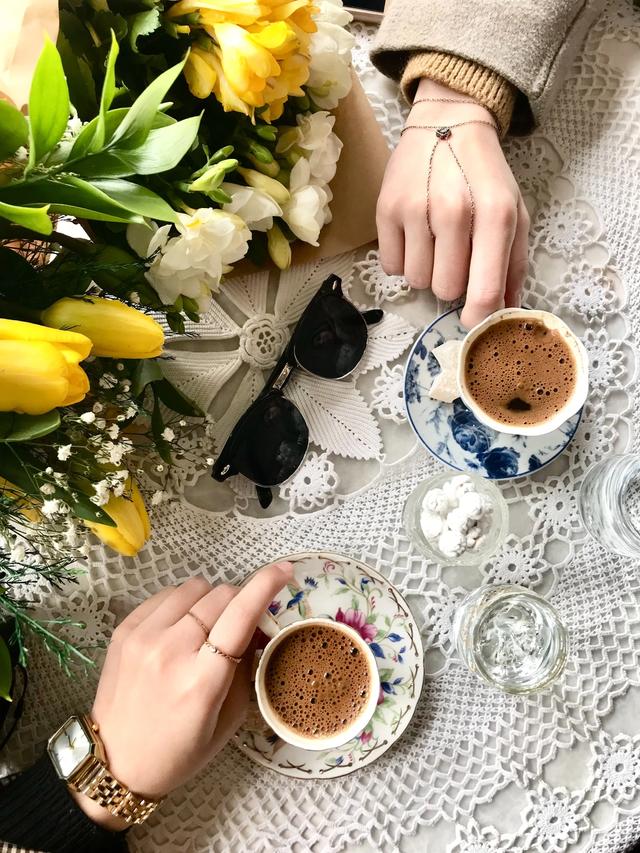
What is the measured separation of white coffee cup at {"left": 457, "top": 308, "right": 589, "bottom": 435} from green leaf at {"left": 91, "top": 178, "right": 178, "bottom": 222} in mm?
433

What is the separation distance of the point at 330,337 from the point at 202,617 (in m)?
0.37

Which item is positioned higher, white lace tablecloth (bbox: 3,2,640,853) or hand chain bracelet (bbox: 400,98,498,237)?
hand chain bracelet (bbox: 400,98,498,237)

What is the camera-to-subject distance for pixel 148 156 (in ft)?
1.51

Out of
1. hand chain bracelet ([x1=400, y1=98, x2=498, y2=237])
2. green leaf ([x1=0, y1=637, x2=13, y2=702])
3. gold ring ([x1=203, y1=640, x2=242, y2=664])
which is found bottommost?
gold ring ([x1=203, y1=640, x2=242, y2=664])

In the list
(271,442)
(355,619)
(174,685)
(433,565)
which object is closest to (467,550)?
(433,565)

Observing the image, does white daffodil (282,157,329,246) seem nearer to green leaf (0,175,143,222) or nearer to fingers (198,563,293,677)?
green leaf (0,175,143,222)

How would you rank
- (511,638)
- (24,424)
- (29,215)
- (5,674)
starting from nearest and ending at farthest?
(29,215) → (24,424) → (5,674) → (511,638)

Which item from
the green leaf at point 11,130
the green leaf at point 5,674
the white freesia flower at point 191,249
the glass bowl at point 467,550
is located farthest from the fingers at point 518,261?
the green leaf at point 5,674

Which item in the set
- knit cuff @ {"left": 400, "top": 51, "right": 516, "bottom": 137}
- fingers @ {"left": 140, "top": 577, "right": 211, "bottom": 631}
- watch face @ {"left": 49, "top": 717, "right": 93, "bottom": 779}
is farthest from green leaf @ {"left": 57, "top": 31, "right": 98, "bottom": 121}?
watch face @ {"left": 49, "top": 717, "right": 93, "bottom": 779}

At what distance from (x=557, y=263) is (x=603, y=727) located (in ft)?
1.89

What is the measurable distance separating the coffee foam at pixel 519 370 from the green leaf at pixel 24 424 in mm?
493

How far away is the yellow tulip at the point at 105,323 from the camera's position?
550 millimetres

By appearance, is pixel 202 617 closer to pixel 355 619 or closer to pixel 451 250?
pixel 355 619

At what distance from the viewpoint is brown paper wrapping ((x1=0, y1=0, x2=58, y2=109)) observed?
48 centimetres
